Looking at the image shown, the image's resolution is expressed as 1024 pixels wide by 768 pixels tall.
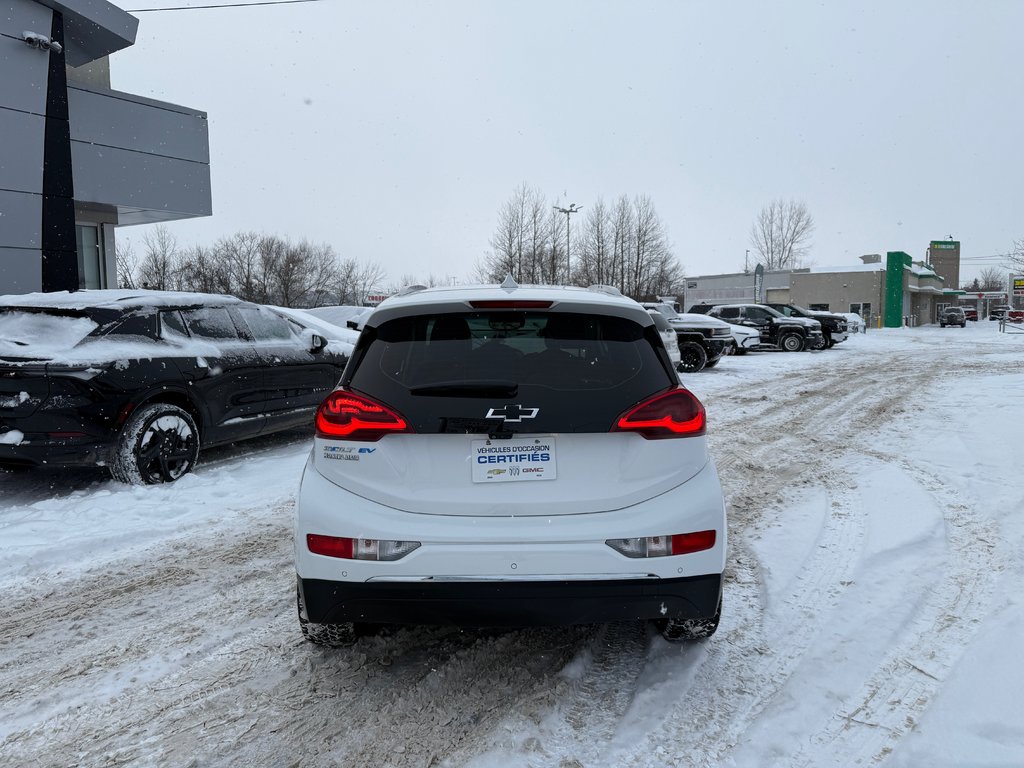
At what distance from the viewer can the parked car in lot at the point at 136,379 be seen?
5102 mm

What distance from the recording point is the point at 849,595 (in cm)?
373

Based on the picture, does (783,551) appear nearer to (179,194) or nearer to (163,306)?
(163,306)

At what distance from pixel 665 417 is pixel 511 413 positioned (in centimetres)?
61

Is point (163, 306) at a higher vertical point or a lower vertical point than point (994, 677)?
A: higher

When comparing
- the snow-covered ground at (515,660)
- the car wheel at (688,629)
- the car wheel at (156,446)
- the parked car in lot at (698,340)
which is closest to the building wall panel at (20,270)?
the snow-covered ground at (515,660)

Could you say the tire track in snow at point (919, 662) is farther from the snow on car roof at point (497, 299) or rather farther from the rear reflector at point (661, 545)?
the snow on car roof at point (497, 299)

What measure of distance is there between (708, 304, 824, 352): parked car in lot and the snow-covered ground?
20.1 meters

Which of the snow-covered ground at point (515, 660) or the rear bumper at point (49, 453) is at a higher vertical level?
the rear bumper at point (49, 453)

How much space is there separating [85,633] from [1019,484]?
6972mm

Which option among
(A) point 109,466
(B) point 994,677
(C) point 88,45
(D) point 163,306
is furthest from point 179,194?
(B) point 994,677

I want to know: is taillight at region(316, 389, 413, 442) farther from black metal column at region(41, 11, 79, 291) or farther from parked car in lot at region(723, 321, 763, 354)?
parked car in lot at region(723, 321, 763, 354)

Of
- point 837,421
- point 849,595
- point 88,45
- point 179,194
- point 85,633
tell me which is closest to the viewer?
point 85,633

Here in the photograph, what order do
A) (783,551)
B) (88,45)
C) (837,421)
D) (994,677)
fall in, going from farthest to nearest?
(88,45)
(837,421)
(783,551)
(994,677)

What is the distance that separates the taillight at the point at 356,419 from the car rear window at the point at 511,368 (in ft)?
0.15
